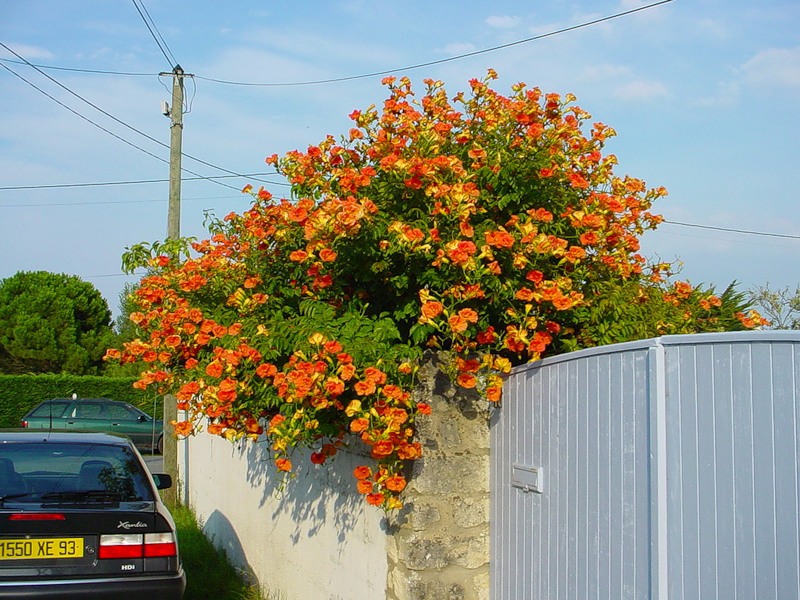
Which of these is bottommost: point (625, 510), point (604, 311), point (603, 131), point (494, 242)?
point (625, 510)

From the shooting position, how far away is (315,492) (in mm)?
5805

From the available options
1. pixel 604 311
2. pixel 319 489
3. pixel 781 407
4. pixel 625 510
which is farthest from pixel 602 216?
pixel 319 489

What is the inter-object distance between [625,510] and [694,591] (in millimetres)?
444

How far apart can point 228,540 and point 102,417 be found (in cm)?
1429

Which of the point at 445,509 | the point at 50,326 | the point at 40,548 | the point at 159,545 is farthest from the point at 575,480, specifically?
the point at 50,326

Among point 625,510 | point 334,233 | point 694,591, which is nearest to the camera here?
point 694,591

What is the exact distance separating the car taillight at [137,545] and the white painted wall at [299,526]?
0.76 meters

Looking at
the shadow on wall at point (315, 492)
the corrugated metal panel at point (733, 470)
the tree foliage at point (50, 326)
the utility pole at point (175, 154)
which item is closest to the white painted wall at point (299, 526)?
the shadow on wall at point (315, 492)

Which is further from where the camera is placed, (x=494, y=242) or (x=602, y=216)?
(x=602, y=216)

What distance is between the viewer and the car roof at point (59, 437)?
615 centimetres

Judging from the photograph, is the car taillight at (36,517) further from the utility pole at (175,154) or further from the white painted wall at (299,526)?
the utility pole at (175,154)

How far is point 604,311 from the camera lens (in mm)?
4410

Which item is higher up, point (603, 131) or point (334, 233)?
point (603, 131)

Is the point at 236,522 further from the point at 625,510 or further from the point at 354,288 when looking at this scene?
the point at 625,510
